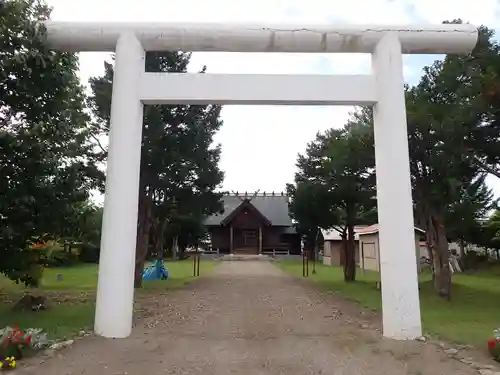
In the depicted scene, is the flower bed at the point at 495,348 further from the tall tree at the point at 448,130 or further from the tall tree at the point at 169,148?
the tall tree at the point at 169,148

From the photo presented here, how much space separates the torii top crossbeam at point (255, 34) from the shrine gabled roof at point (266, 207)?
→ 30348 mm

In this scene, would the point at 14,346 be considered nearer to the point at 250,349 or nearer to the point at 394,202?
A: the point at 250,349

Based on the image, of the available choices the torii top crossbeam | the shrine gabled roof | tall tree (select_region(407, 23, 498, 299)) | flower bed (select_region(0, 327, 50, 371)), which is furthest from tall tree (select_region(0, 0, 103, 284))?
the shrine gabled roof

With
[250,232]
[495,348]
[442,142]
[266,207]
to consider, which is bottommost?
[495,348]

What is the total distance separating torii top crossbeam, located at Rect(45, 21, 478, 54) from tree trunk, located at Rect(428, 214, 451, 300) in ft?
19.8

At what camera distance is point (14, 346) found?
16.1 ft

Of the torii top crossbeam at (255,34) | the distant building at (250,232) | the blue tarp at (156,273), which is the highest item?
the torii top crossbeam at (255,34)

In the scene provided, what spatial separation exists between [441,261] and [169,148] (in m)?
8.61

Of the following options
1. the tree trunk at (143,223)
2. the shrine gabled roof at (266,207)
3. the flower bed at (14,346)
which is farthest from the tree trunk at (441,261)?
the shrine gabled roof at (266,207)

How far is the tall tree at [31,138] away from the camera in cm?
646

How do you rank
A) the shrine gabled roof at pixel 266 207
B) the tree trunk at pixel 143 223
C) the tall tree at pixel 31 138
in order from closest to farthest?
the tall tree at pixel 31 138 < the tree trunk at pixel 143 223 < the shrine gabled roof at pixel 266 207

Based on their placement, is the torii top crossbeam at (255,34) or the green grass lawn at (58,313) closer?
the torii top crossbeam at (255,34)

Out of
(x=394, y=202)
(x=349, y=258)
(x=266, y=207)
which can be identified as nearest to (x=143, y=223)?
(x=349, y=258)

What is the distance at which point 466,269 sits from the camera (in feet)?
75.5
